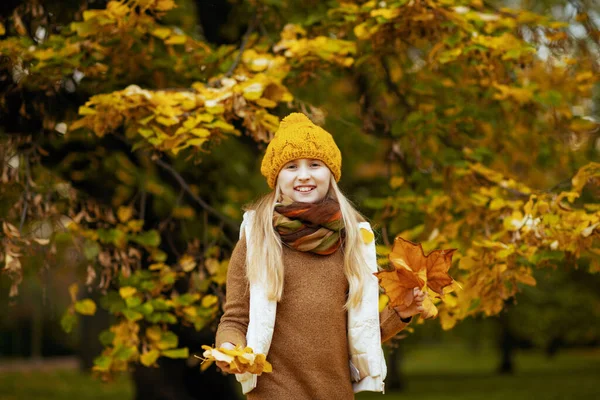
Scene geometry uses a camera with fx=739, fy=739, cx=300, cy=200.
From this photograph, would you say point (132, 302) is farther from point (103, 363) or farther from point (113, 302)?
point (103, 363)

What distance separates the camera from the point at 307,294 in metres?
2.33

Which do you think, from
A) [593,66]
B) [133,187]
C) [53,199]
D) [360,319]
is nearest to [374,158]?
[133,187]

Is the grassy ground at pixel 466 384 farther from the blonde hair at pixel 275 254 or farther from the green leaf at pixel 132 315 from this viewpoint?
the blonde hair at pixel 275 254

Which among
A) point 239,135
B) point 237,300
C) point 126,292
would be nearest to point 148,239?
point 126,292

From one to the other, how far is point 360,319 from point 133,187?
342 cm

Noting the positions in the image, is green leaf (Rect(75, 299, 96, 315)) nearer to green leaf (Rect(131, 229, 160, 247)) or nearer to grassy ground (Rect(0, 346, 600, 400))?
green leaf (Rect(131, 229, 160, 247))

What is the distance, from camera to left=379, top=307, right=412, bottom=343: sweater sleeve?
236 centimetres

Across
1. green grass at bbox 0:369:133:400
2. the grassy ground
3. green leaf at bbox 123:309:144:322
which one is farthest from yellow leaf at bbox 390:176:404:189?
green grass at bbox 0:369:133:400

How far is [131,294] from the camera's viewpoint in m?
3.57

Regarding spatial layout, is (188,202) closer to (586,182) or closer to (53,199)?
(53,199)

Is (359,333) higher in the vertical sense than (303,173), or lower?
lower

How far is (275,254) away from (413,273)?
0.46m

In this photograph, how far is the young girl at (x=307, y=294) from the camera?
2.28m

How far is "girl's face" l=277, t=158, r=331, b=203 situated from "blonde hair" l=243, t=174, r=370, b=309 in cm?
6
